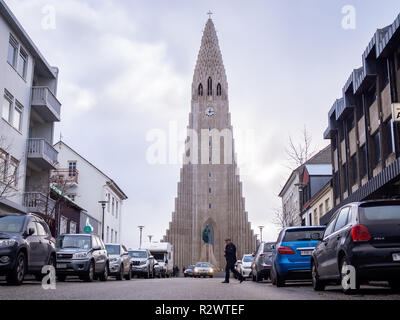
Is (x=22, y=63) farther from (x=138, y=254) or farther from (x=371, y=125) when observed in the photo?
(x=371, y=125)

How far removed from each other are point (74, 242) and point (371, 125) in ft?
49.5

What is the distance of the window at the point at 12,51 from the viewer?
28469mm

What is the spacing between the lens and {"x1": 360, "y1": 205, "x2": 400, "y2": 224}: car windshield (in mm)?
10173

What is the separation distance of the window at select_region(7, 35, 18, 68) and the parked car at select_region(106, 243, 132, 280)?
1104 cm

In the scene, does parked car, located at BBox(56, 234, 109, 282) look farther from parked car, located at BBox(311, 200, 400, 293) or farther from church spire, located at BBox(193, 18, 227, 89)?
church spire, located at BBox(193, 18, 227, 89)

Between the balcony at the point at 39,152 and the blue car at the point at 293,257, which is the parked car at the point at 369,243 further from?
the balcony at the point at 39,152

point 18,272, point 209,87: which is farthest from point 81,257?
point 209,87

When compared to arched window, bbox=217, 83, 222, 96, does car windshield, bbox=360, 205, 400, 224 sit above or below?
below

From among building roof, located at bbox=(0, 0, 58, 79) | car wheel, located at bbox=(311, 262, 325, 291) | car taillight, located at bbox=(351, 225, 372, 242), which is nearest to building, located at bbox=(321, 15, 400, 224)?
car wheel, located at bbox=(311, 262, 325, 291)

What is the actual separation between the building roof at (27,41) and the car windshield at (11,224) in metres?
14.7

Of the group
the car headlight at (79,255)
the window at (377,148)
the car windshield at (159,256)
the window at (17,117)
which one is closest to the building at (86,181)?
the car windshield at (159,256)

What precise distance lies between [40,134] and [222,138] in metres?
62.3

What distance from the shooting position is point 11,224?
14656 mm
